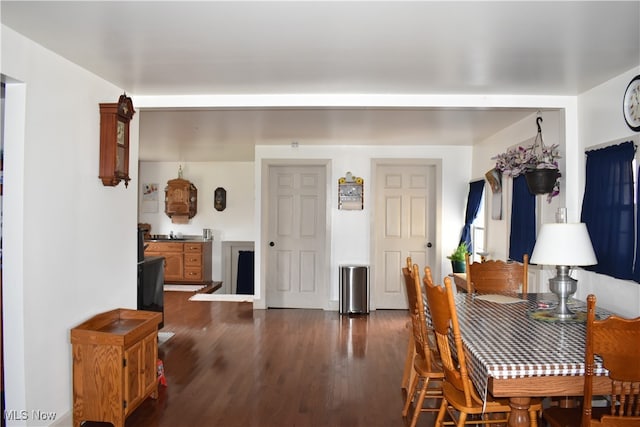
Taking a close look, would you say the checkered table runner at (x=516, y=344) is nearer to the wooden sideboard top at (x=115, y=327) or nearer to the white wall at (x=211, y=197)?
the wooden sideboard top at (x=115, y=327)

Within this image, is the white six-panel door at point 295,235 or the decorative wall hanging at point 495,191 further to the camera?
the white six-panel door at point 295,235

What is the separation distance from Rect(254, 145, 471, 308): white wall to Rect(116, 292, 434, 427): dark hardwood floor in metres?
0.82

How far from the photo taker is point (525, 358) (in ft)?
6.22

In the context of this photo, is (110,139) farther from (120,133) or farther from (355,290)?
(355,290)

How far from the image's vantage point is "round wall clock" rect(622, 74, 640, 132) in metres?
2.71

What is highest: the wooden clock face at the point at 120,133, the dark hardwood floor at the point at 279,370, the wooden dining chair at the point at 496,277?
the wooden clock face at the point at 120,133

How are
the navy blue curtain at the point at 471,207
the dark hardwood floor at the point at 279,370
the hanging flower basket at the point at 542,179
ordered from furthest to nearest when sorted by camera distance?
the navy blue curtain at the point at 471,207 < the hanging flower basket at the point at 542,179 < the dark hardwood floor at the point at 279,370

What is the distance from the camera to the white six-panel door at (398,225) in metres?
6.26

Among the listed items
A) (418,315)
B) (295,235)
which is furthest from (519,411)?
(295,235)

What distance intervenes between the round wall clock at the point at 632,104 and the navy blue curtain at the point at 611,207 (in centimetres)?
13

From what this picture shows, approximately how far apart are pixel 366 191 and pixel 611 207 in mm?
3465

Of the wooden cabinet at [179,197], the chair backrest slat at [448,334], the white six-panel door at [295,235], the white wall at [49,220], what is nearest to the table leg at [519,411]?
the chair backrest slat at [448,334]

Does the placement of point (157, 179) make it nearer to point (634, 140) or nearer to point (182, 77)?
point (182, 77)

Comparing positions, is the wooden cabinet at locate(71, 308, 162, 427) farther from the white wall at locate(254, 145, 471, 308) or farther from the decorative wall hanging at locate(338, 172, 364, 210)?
the decorative wall hanging at locate(338, 172, 364, 210)
